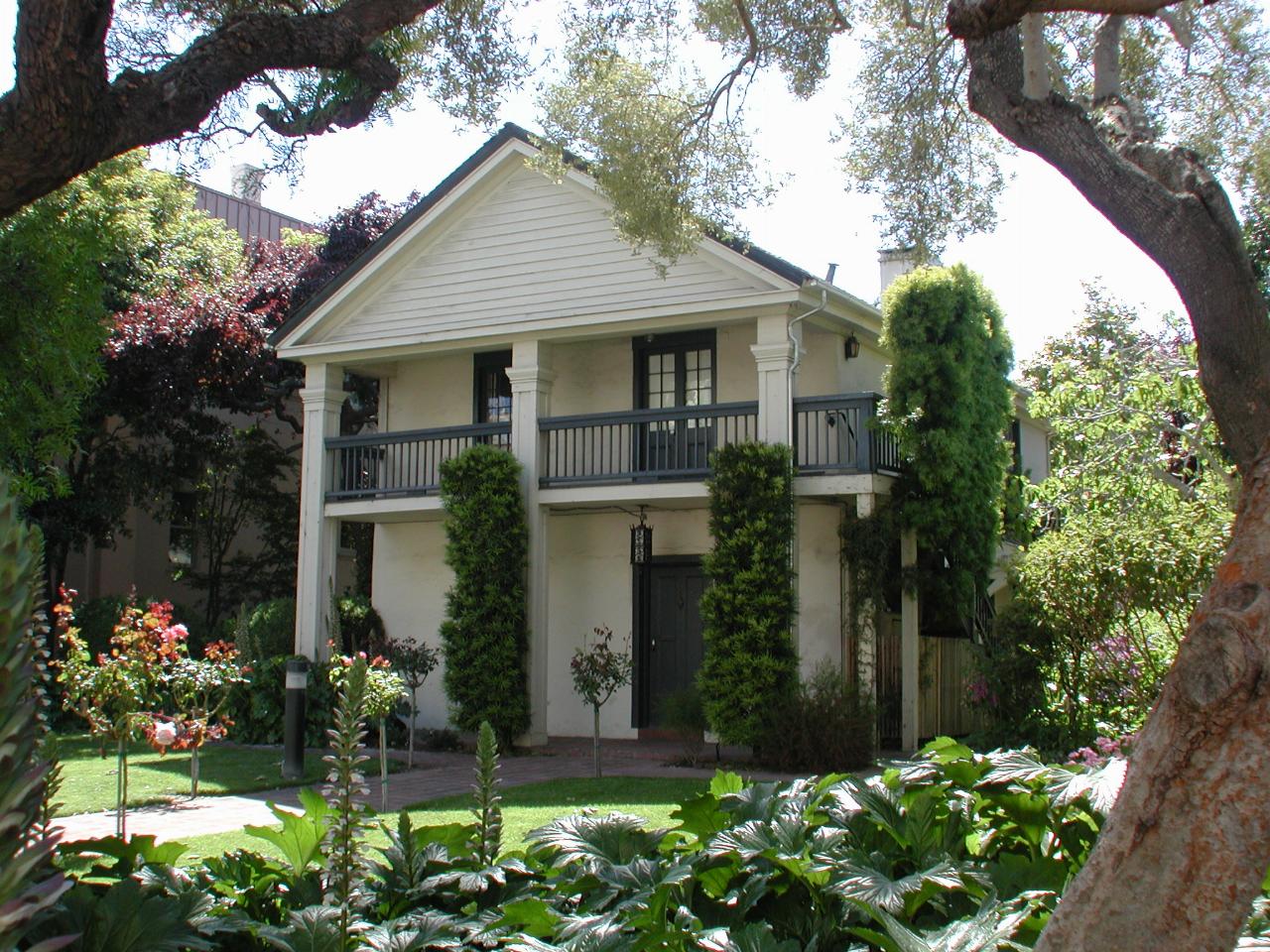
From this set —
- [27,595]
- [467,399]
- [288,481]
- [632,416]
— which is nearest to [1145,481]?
[632,416]

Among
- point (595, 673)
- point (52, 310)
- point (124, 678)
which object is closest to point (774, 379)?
point (595, 673)

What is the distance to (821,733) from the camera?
13867mm

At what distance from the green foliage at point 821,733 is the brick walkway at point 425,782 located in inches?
13.5

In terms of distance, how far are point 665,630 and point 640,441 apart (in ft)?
8.70

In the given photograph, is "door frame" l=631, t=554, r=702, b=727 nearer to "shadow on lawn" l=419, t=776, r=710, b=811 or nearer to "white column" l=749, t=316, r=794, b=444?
"white column" l=749, t=316, r=794, b=444

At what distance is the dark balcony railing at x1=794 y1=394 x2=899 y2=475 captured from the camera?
15125 mm

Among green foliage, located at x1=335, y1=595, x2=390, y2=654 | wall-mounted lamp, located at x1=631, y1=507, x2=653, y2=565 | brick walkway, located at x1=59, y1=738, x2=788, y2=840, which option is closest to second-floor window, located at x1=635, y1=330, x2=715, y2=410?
wall-mounted lamp, located at x1=631, y1=507, x2=653, y2=565

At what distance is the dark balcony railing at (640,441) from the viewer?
636 inches

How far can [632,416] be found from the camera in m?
16.5

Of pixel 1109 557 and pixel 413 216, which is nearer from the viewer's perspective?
pixel 1109 557

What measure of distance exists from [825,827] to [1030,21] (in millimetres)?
4346

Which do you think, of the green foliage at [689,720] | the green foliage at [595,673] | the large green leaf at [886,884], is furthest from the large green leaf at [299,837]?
the green foliage at [689,720]

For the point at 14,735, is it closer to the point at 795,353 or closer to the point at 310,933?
the point at 310,933

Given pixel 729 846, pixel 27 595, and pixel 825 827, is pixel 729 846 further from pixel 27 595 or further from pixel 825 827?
pixel 27 595
